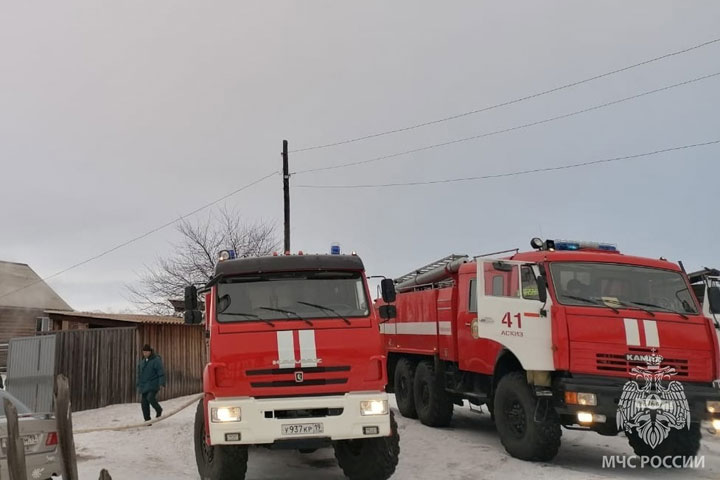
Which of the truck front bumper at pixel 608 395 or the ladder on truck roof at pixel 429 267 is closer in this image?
the truck front bumper at pixel 608 395

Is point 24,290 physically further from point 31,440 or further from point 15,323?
point 31,440

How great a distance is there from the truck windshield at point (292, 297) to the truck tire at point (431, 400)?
16.1ft

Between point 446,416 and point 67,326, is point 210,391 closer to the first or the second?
point 446,416

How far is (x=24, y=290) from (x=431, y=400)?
3358 centimetres

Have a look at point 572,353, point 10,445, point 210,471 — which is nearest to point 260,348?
point 210,471

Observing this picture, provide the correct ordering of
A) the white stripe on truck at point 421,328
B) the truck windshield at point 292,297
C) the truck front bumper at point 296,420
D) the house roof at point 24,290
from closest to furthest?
1. the truck front bumper at point 296,420
2. the truck windshield at point 292,297
3. the white stripe on truck at point 421,328
4. the house roof at point 24,290

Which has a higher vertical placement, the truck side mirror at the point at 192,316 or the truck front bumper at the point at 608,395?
the truck side mirror at the point at 192,316

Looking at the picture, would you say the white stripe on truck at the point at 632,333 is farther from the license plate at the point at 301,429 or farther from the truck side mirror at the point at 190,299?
the truck side mirror at the point at 190,299

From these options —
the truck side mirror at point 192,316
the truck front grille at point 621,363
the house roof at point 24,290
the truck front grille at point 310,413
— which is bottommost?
the truck front grille at point 310,413

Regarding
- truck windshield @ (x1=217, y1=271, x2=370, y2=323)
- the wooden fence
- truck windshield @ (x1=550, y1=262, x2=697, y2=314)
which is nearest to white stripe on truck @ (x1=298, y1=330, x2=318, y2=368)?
truck windshield @ (x1=217, y1=271, x2=370, y2=323)

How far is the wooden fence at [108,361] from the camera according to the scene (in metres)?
16.3

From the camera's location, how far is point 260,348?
6.52 meters

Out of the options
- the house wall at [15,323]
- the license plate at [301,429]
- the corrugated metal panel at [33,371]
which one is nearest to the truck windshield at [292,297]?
the license plate at [301,429]

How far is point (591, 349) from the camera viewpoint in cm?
771
